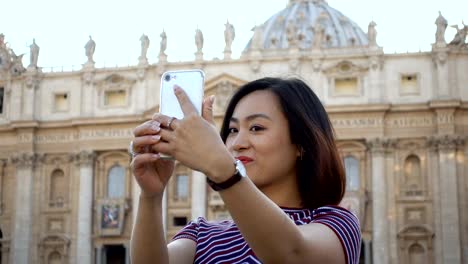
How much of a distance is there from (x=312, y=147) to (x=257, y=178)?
0.80 feet

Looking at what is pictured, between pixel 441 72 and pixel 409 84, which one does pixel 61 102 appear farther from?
pixel 441 72

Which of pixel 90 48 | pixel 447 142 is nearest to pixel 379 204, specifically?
pixel 447 142

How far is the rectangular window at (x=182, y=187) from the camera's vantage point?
41562mm

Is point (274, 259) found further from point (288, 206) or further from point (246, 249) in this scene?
point (288, 206)

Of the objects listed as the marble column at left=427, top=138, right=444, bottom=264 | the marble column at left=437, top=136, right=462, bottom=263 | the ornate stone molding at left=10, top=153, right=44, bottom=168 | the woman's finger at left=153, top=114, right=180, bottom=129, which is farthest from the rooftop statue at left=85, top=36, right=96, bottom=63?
the woman's finger at left=153, top=114, right=180, bottom=129

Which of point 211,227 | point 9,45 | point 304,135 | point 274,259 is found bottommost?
point 274,259

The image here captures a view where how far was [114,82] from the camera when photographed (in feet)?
143

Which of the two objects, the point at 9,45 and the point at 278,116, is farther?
the point at 9,45

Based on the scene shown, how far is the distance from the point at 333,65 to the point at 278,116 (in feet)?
126

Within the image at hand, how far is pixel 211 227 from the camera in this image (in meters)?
3.23

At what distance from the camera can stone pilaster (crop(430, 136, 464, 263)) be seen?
123 feet

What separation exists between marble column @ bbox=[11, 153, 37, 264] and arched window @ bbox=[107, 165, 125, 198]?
412 cm

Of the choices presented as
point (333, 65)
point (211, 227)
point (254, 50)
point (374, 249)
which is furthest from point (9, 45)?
point (211, 227)

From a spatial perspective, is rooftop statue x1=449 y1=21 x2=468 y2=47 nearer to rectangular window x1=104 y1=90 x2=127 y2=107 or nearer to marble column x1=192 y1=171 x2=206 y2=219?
marble column x1=192 y1=171 x2=206 y2=219
